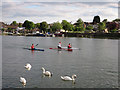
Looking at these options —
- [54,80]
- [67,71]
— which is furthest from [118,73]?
[54,80]

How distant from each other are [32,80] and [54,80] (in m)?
2.84

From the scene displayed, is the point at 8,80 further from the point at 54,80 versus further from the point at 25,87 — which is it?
the point at 54,80

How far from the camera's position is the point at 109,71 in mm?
34750

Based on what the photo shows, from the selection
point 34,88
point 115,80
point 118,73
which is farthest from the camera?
point 118,73

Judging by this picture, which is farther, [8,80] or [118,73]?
[118,73]

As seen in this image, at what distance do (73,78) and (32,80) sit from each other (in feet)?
17.4

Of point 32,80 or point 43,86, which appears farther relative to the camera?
point 32,80

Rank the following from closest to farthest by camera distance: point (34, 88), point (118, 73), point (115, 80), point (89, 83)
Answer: point (34, 88), point (89, 83), point (115, 80), point (118, 73)

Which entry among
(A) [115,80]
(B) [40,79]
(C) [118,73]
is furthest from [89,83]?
(C) [118,73]

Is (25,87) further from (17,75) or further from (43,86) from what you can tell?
(17,75)

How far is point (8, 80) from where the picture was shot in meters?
27.0

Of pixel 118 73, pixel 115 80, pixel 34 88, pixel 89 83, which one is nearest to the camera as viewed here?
pixel 34 88

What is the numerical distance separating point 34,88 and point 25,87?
1103mm

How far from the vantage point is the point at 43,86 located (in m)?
24.9
